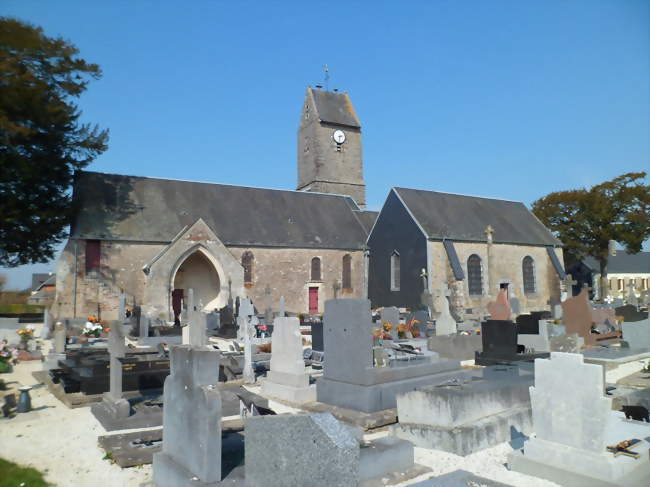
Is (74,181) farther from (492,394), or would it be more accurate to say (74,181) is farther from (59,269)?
(492,394)

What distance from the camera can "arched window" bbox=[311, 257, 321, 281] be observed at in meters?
28.1

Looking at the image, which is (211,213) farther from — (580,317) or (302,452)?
(302,452)

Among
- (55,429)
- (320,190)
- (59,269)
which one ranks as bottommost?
(55,429)

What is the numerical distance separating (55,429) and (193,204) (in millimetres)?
21086

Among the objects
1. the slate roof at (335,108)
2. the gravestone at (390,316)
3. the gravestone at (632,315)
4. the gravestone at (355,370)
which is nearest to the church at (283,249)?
the gravestone at (390,316)

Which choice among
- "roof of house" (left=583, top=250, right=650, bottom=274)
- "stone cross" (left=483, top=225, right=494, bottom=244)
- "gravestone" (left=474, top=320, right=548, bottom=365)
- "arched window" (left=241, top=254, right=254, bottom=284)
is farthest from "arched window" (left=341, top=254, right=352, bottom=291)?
"roof of house" (left=583, top=250, right=650, bottom=274)

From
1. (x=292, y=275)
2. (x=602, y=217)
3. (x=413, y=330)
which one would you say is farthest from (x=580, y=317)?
(x=602, y=217)

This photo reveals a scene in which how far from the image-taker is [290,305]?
26906 millimetres

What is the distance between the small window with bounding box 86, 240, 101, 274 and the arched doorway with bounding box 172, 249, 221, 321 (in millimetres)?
3988

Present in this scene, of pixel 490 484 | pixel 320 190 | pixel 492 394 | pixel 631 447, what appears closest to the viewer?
pixel 490 484

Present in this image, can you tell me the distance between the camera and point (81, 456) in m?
5.77

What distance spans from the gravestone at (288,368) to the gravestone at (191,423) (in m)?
3.76

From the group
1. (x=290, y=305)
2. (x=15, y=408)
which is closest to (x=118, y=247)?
(x=290, y=305)

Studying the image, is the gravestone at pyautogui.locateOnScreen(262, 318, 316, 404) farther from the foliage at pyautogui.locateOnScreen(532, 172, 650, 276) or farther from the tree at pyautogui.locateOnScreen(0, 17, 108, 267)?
the foliage at pyautogui.locateOnScreen(532, 172, 650, 276)
